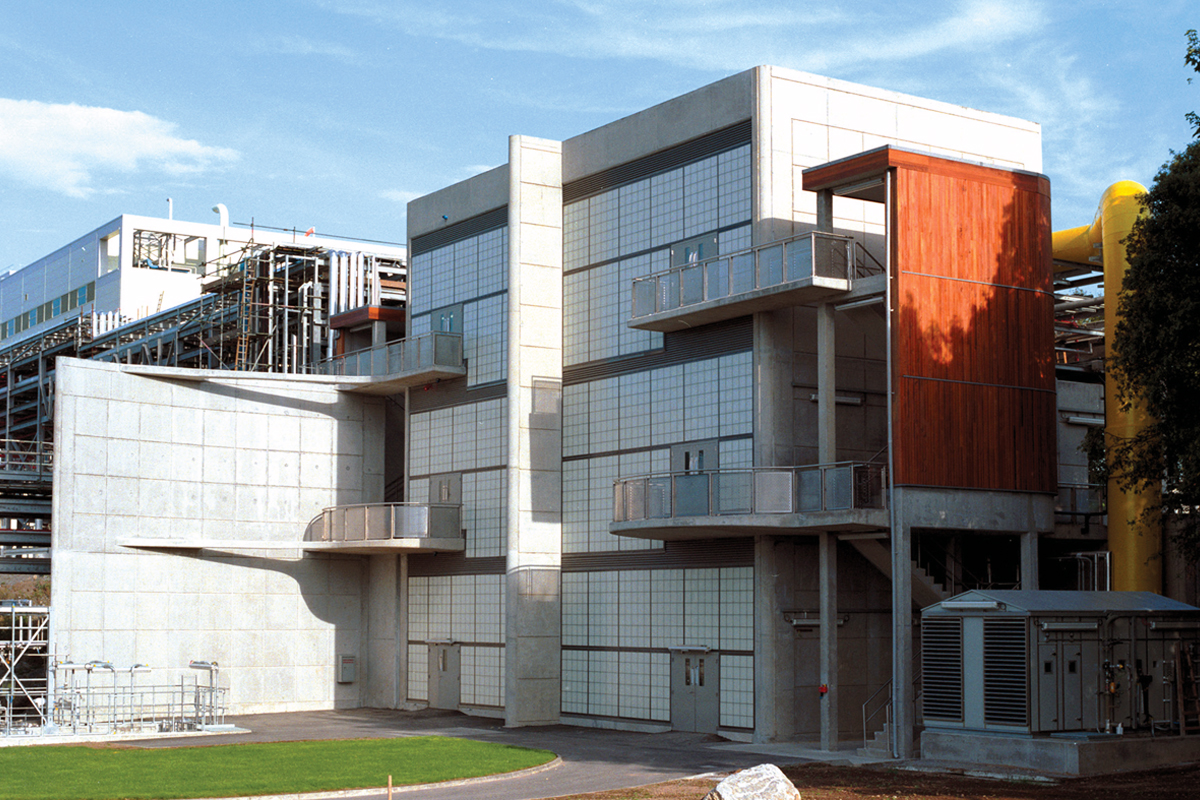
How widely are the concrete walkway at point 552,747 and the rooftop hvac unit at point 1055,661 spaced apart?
2664mm

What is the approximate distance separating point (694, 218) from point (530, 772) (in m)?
15.2

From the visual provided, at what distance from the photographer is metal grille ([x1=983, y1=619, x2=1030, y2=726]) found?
26922 mm

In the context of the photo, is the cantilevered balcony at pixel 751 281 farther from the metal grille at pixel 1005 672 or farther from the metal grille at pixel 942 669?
the metal grille at pixel 1005 672

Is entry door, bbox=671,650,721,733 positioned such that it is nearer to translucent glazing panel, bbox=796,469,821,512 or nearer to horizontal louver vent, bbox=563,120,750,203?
translucent glazing panel, bbox=796,469,821,512

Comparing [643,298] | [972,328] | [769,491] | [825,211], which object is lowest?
[769,491]

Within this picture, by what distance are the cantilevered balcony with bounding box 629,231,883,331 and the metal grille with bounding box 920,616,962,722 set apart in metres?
7.63

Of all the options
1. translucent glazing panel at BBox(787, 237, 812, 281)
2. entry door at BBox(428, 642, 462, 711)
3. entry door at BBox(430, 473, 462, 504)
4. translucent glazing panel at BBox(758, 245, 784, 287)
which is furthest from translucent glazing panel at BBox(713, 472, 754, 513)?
entry door at BBox(428, 642, 462, 711)

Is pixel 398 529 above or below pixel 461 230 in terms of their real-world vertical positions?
below

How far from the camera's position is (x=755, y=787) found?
1978cm

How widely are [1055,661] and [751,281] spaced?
10.7 m

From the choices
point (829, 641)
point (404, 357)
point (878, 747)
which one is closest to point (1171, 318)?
point (829, 641)

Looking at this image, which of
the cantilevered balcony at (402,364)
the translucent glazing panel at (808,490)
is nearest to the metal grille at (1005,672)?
the translucent glazing panel at (808,490)

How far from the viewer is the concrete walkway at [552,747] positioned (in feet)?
82.0

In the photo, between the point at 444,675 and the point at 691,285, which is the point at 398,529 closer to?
the point at 444,675
